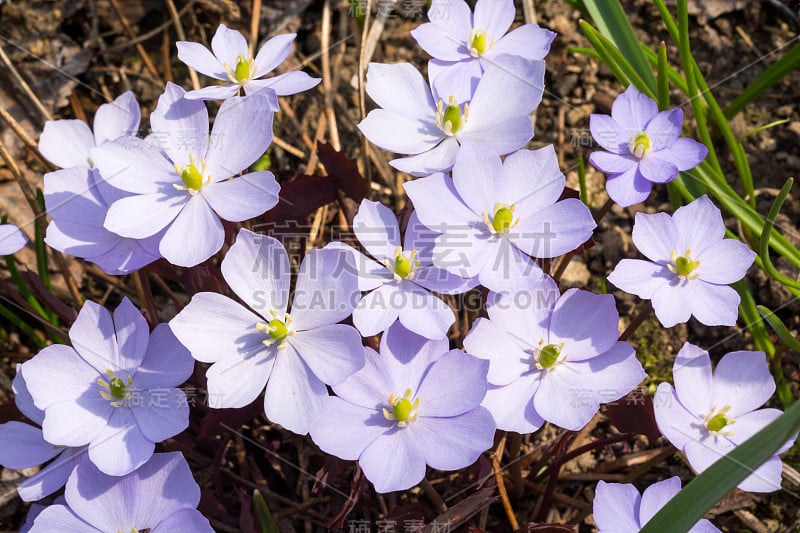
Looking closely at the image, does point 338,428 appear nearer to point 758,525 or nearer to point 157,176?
point 157,176

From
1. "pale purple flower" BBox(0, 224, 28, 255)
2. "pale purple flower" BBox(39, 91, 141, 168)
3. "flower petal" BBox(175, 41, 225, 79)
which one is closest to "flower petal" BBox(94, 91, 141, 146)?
"pale purple flower" BBox(39, 91, 141, 168)

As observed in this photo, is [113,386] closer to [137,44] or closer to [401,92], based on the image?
[401,92]

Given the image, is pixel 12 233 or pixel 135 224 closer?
pixel 135 224

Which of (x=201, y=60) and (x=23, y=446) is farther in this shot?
(x=201, y=60)

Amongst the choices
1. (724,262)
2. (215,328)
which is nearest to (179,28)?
(215,328)

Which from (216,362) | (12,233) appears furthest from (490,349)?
(12,233)

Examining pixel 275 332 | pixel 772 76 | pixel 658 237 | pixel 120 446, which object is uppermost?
pixel 772 76

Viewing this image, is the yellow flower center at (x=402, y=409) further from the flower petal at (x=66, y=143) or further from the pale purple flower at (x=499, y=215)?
the flower petal at (x=66, y=143)
